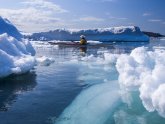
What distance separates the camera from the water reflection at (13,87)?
7.79 m

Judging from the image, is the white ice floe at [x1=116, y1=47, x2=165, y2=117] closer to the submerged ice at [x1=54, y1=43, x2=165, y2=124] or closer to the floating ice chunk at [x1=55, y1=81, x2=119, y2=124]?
the submerged ice at [x1=54, y1=43, x2=165, y2=124]

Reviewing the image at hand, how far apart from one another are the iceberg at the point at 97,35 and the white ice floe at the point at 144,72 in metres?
47.1

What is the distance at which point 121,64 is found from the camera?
962 centimetres

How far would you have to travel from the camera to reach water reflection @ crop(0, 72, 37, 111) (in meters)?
7.79

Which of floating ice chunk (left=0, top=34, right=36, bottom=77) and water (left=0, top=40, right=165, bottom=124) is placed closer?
water (left=0, top=40, right=165, bottom=124)

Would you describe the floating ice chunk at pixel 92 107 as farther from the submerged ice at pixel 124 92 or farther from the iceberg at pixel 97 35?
the iceberg at pixel 97 35

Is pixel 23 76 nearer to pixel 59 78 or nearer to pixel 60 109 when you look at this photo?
pixel 59 78

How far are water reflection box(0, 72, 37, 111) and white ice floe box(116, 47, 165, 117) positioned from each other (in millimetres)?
2988

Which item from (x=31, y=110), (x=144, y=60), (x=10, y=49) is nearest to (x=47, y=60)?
(x=10, y=49)

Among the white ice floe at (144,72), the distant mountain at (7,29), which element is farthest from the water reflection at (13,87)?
the distant mountain at (7,29)

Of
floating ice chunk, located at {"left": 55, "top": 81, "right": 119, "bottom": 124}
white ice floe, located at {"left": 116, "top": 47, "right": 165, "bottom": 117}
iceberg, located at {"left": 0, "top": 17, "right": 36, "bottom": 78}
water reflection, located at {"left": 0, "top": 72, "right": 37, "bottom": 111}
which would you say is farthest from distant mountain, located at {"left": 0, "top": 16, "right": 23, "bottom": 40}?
white ice floe, located at {"left": 116, "top": 47, "right": 165, "bottom": 117}

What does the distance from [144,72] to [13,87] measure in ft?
13.2

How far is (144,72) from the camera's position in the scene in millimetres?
8352

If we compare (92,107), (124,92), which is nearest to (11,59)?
(124,92)
